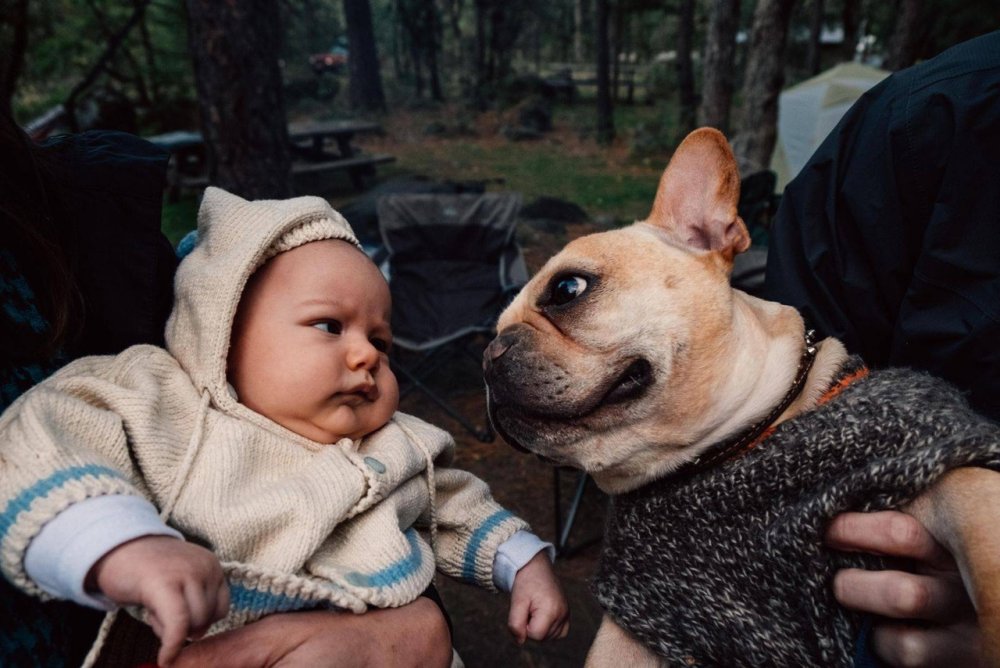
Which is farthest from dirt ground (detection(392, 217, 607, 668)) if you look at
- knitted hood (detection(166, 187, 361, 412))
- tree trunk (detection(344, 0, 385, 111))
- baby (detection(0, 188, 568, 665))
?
tree trunk (detection(344, 0, 385, 111))

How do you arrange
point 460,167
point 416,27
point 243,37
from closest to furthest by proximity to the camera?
point 243,37 → point 460,167 → point 416,27

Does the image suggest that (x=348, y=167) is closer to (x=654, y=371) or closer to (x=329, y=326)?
(x=329, y=326)

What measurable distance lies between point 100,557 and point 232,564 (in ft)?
0.86

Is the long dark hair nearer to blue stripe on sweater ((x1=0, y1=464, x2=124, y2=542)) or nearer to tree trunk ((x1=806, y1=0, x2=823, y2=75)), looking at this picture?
blue stripe on sweater ((x1=0, y1=464, x2=124, y2=542))

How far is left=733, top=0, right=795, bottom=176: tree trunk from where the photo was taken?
10031mm

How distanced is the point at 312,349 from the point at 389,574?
1.86ft

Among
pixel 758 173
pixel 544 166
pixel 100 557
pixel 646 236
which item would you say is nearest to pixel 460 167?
pixel 544 166

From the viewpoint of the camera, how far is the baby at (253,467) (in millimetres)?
1095

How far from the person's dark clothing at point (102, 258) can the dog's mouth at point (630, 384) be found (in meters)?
1.20

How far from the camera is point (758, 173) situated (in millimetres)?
6746

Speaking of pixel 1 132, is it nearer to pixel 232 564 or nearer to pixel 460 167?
pixel 232 564

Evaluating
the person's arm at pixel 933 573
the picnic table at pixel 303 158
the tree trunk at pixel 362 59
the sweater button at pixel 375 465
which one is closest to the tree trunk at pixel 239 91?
the sweater button at pixel 375 465

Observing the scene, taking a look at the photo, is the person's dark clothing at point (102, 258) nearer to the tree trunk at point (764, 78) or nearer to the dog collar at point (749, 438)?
the dog collar at point (749, 438)

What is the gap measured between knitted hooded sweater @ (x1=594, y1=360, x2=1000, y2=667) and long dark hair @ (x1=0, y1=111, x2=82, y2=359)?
1.48 metres
